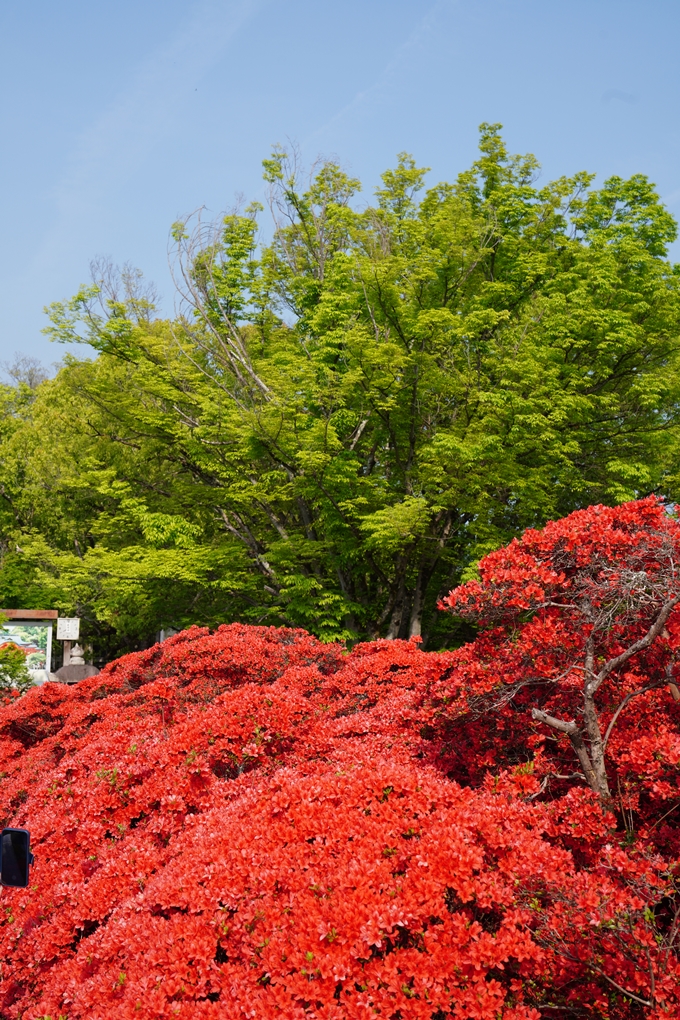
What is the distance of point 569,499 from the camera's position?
1569 cm

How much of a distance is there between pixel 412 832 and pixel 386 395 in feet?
38.5

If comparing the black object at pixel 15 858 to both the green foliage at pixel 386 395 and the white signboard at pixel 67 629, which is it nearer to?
the green foliage at pixel 386 395

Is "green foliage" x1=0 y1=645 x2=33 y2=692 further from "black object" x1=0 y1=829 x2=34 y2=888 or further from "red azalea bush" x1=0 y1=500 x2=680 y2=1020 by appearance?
"black object" x1=0 y1=829 x2=34 y2=888

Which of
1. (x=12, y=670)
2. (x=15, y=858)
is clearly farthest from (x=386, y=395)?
(x=15, y=858)

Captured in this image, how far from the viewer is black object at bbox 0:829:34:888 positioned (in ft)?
10.6

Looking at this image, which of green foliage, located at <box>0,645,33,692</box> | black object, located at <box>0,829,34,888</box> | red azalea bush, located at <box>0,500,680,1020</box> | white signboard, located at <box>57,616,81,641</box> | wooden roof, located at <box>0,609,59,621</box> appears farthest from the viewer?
wooden roof, located at <box>0,609,59,621</box>

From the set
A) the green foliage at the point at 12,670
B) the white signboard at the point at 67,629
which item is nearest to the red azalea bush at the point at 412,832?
the green foliage at the point at 12,670

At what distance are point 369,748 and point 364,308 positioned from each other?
1148 centimetres

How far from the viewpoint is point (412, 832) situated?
4.42 m

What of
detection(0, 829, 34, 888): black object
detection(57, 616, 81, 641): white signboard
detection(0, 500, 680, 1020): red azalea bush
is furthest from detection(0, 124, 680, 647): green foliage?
detection(0, 829, 34, 888): black object

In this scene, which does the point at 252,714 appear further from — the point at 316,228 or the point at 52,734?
the point at 316,228

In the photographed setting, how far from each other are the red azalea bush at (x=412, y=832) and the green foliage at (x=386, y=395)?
719 centimetres

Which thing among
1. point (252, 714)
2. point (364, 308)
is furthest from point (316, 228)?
point (252, 714)

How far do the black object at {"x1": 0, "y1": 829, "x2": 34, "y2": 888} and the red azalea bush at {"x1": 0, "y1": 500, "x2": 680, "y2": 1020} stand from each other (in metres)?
1.12
